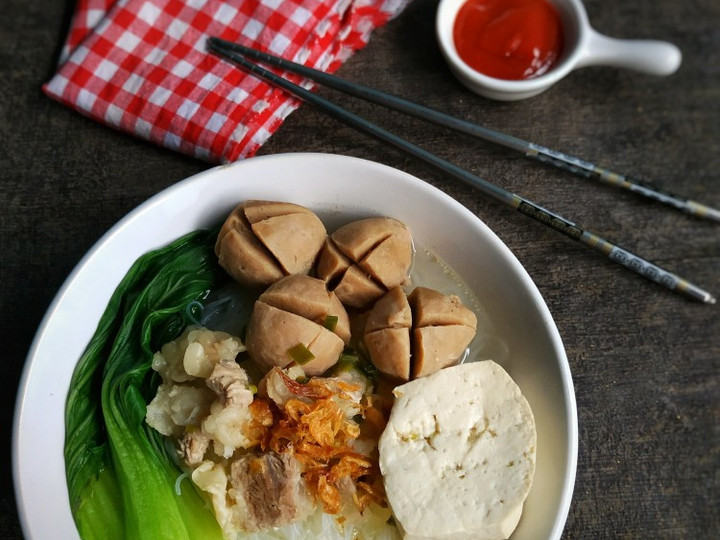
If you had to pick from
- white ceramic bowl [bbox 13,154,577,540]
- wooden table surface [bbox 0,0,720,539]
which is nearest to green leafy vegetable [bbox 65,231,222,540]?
white ceramic bowl [bbox 13,154,577,540]

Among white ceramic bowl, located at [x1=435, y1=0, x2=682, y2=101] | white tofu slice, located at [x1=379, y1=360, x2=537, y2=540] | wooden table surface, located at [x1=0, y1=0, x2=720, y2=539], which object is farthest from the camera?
white ceramic bowl, located at [x1=435, y1=0, x2=682, y2=101]

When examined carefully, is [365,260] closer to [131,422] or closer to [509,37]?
[131,422]

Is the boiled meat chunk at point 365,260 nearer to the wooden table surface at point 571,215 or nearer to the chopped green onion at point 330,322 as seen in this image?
the chopped green onion at point 330,322

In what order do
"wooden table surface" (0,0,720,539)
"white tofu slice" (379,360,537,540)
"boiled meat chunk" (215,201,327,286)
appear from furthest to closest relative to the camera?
"wooden table surface" (0,0,720,539), "boiled meat chunk" (215,201,327,286), "white tofu slice" (379,360,537,540)

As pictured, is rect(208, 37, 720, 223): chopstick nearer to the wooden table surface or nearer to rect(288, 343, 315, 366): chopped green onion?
the wooden table surface

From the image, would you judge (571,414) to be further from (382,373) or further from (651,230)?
(651,230)

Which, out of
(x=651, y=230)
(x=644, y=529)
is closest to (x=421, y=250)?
(x=651, y=230)

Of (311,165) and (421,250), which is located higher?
(311,165)
